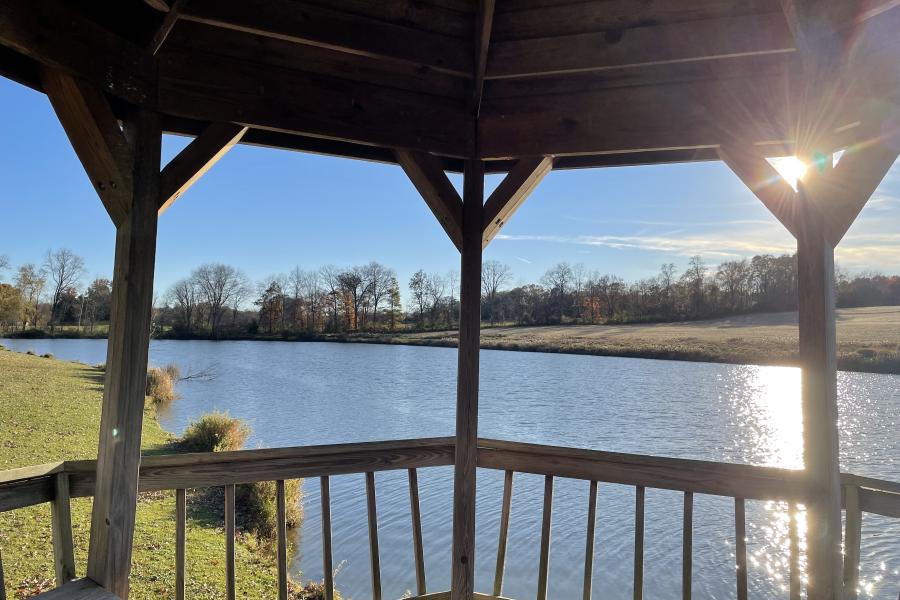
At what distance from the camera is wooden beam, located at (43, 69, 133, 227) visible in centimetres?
159

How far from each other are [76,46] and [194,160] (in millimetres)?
463

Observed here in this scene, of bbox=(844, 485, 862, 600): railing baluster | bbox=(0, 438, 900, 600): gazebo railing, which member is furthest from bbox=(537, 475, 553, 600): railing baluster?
bbox=(844, 485, 862, 600): railing baluster

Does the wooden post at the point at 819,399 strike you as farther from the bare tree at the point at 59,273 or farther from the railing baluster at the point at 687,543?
the bare tree at the point at 59,273

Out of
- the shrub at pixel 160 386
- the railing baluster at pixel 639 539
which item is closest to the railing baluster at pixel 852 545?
A: the railing baluster at pixel 639 539

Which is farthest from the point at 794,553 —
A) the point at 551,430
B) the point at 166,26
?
the point at 551,430

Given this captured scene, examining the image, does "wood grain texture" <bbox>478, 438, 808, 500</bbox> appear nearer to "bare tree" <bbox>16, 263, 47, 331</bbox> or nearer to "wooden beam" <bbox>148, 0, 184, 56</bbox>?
"wooden beam" <bbox>148, 0, 184, 56</bbox>

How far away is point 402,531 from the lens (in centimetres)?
677

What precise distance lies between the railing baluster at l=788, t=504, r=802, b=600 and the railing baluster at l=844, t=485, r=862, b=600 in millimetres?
150

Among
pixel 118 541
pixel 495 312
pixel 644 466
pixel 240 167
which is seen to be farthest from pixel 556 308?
pixel 240 167

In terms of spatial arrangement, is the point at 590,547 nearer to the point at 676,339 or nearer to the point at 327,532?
the point at 327,532

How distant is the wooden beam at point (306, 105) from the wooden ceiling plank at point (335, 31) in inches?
6.3

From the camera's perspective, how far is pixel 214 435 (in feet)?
25.8

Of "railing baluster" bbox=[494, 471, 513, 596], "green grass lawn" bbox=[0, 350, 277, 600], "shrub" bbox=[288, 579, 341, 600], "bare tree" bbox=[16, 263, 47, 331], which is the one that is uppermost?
"bare tree" bbox=[16, 263, 47, 331]

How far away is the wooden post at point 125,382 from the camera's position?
163 centimetres
